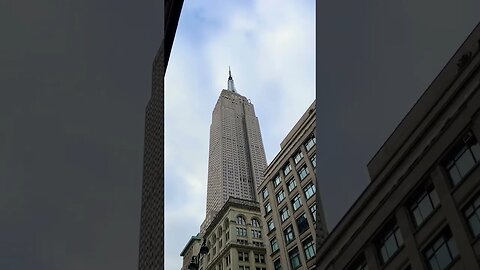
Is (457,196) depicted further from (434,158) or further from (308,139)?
(308,139)

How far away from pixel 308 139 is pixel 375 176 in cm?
2976

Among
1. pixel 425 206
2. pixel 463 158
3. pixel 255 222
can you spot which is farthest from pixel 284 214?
pixel 463 158

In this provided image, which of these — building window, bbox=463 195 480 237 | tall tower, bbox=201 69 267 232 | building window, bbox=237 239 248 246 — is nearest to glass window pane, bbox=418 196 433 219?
building window, bbox=463 195 480 237

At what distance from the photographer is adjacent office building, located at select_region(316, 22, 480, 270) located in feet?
82.9

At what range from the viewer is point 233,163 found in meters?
175

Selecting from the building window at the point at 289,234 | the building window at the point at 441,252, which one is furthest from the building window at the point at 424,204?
the building window at the point at 289,234

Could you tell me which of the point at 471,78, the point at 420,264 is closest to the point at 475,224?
the point at 420,264

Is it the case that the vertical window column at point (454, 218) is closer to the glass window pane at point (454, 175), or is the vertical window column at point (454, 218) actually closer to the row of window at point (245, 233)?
the glass window pane at point (454, 175)

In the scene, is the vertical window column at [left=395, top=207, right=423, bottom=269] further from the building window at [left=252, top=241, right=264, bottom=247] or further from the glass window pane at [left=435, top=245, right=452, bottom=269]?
the building window at [left=252, top=241, right=264, bottom=247]

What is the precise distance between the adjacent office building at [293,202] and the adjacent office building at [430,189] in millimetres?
21183

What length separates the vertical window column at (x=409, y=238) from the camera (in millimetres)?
27375

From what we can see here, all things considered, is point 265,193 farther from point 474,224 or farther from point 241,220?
point 474,224

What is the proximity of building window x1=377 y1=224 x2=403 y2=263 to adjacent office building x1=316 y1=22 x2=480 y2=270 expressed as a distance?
2.5 inches

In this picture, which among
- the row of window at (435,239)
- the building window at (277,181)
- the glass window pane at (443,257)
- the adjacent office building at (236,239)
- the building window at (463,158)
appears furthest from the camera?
the adjacent office building at (236,239)
